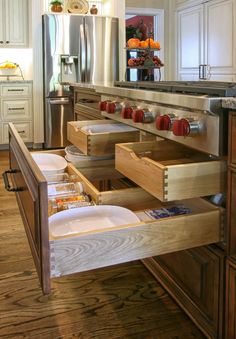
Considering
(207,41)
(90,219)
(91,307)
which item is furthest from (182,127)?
(207,41)

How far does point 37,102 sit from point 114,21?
151 cm

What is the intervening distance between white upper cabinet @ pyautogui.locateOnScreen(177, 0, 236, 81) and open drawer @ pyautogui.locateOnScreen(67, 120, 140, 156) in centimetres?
370

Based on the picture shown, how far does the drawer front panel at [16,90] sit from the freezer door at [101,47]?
81 cm

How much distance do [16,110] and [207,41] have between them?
302cm

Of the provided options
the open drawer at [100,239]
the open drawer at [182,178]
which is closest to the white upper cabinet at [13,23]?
the open drawer at [100,239]

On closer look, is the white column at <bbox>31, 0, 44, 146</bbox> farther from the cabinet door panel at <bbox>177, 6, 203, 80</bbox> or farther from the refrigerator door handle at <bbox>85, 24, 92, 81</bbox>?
the cabinet door panel at <bbox>177, 6, 203, 80</bbox>

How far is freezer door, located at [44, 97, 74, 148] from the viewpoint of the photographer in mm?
5527

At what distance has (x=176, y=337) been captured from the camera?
1577 millimetres

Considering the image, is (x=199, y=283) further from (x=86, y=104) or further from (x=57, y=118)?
(x=57, y=118)

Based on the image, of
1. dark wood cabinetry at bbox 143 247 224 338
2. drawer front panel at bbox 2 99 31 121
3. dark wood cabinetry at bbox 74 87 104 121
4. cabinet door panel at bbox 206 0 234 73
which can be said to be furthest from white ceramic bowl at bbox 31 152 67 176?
cabinet door panel at bbox 206 0 234 73

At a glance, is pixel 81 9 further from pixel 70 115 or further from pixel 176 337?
pixel 176 337

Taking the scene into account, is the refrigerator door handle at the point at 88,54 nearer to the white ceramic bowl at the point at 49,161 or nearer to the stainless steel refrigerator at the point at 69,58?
the stainless steel refrigerator at the point at 69,58

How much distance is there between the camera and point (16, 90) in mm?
5488

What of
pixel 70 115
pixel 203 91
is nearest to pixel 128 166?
pixel 203 91
